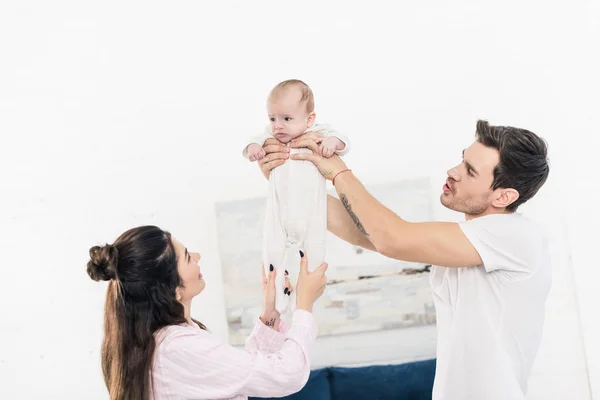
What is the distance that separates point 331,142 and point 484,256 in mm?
597

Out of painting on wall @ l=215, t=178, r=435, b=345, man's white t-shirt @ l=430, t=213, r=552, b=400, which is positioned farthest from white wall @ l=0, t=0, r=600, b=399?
man's white t-shirt @ l=430, t=213, r=552, b=400

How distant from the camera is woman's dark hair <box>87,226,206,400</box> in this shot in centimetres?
181

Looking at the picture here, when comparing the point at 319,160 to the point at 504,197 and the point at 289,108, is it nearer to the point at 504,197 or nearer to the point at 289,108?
the point at 289,108

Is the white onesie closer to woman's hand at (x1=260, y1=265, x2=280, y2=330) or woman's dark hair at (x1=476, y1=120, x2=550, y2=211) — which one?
woman's hand at (x1=260, y1=265, x2=280, y2=330)

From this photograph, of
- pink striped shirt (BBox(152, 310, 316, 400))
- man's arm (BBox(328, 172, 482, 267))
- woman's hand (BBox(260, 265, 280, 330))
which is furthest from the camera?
woman's hand (BBox(260, 265, 280, 330))

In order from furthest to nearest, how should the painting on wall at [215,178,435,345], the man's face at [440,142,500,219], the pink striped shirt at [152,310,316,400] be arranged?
the painting on wall at [215,178,435,345], the man's face at [440,142,500,219], the pink striped shirt at [152,310,316,400]

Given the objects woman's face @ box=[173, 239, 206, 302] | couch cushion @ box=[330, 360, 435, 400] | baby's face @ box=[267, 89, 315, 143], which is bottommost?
couch cushion @ box=[330, 360, 435, 400]

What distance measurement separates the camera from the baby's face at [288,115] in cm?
201

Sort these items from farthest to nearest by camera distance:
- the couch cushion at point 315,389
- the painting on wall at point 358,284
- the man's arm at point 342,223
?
the painting on wall at point 358,284 → the couch cushion at point 315,389 → the man's arm at point 342,223

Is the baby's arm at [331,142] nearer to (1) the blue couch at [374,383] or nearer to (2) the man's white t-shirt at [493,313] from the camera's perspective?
(2) the man's white t-shirt at [493,313]

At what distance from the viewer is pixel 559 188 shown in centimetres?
324

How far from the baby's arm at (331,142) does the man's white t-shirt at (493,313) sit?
18.1 inches

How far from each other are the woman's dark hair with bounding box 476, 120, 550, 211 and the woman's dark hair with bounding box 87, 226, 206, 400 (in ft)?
3.52

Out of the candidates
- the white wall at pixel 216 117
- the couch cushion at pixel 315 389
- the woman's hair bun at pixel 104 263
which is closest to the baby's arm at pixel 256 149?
the woman's hair bun at pixel 104 263
